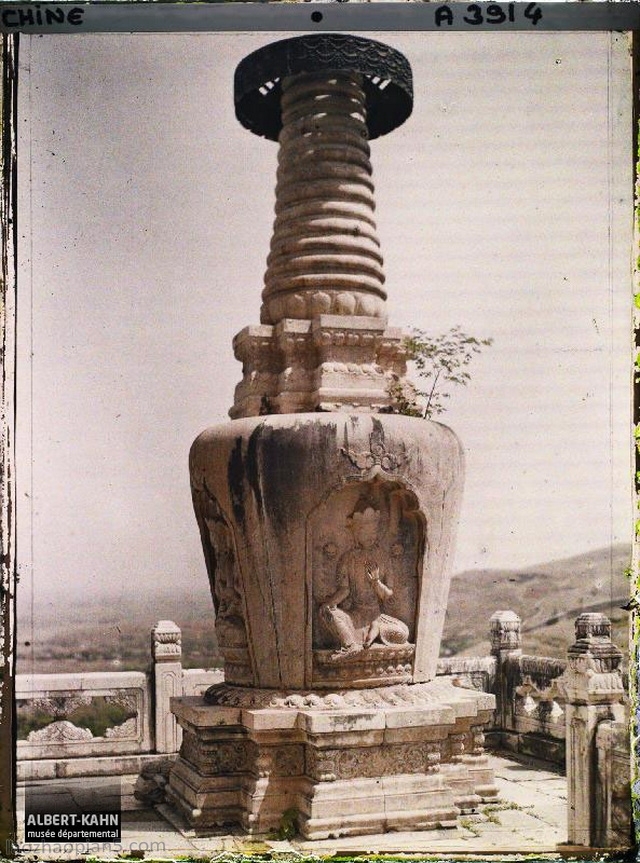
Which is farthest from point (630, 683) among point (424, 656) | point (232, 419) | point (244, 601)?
point (232, 419)

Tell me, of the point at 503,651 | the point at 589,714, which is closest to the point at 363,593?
the point at 589,714

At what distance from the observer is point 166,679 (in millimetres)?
12008

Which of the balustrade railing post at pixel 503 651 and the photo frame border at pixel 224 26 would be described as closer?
the photo frame border at pixel 224 26

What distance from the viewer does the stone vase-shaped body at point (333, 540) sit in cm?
931

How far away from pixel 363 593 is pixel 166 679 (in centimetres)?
354

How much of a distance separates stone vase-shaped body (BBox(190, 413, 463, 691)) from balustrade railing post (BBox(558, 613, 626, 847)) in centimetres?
155

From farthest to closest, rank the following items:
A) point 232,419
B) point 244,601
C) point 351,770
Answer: point 232,419, point 244,601, point 351,770

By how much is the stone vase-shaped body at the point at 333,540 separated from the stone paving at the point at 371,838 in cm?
130

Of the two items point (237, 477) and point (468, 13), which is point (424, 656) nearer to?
point (237, 477)

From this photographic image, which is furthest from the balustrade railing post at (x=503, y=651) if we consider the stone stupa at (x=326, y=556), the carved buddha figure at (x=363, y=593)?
the carved buddha figure at (x=363, y=593)

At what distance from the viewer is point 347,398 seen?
9938 mm

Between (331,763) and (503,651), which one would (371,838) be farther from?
(503,651)

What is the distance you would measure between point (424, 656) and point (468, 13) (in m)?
5.46

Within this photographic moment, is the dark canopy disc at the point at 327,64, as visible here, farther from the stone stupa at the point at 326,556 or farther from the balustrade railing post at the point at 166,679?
the balustrade railing post at the point at 166,679
